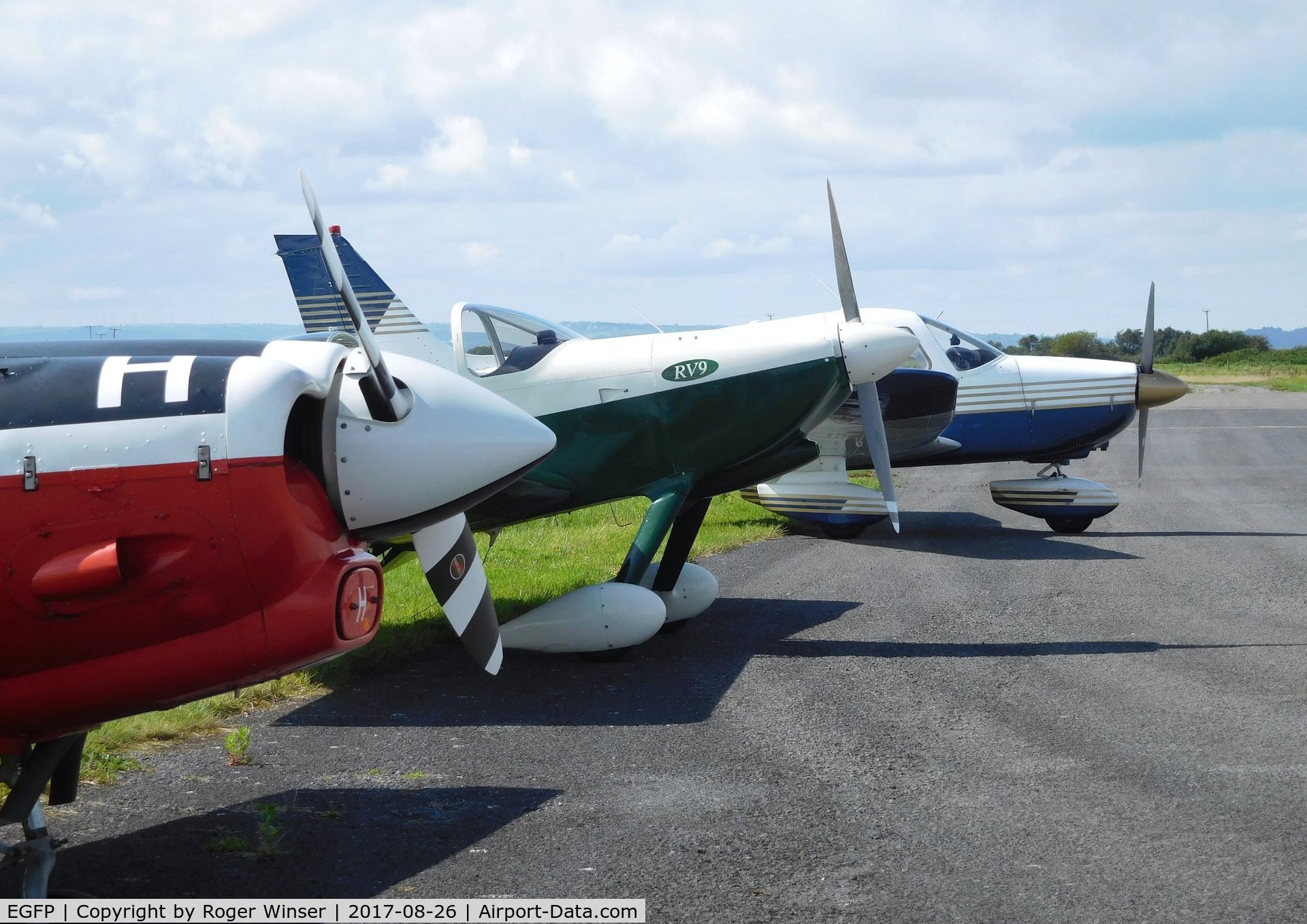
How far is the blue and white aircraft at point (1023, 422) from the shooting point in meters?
14.3

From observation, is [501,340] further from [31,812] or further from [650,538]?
[31,812]

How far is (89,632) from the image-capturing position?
13.1 ft

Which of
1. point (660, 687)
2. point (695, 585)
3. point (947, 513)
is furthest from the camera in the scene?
point (947, 513)

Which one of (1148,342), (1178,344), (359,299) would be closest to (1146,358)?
(1148,342)

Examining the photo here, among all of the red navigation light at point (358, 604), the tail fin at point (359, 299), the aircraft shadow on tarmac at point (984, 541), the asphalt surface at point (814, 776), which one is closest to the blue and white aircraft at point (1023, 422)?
the aircraft shadow on tarmac at point (984, 541)

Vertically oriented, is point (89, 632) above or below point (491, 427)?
below

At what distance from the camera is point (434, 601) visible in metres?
9.91

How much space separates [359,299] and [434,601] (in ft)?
8.18

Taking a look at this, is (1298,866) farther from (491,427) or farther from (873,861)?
(491,427)

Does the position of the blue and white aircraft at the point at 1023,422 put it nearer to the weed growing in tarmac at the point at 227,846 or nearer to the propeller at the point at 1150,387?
the propeller at the point at 1150,387

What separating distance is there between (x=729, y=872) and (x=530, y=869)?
0.74 metres

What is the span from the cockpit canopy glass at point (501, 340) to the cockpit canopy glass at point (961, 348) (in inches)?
278

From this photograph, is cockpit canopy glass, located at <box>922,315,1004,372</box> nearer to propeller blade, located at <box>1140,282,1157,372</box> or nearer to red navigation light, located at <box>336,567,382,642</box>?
propeller blade, located at <box>1140,282,1157,372</box>

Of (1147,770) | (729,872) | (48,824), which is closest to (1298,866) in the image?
(1147,770)
